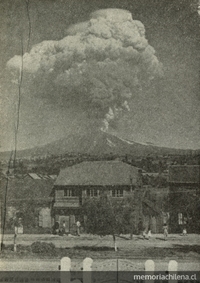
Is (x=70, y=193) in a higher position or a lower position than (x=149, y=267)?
higher

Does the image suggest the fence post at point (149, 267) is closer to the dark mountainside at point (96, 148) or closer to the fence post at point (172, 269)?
the fence post at point (172, 269)

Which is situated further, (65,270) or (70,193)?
(70,193)

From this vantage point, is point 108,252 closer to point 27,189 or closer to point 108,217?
point 108,217


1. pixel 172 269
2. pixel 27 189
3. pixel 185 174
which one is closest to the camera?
pixel 172 269

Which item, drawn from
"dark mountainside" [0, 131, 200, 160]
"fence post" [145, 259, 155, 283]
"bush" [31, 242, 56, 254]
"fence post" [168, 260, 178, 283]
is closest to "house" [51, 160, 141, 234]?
"dark mountainside" [0, 131, 200, 160]

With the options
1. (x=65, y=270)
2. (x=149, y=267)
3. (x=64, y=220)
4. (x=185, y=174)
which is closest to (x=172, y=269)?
(x=149, y=267)

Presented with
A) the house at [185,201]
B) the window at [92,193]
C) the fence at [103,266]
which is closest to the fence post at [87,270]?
the fence at [103,266]

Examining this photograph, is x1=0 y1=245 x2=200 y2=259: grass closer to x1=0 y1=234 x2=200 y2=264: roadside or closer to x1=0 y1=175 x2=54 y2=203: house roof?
x1=0 y1=234 x2=200 y2=264: roadside
